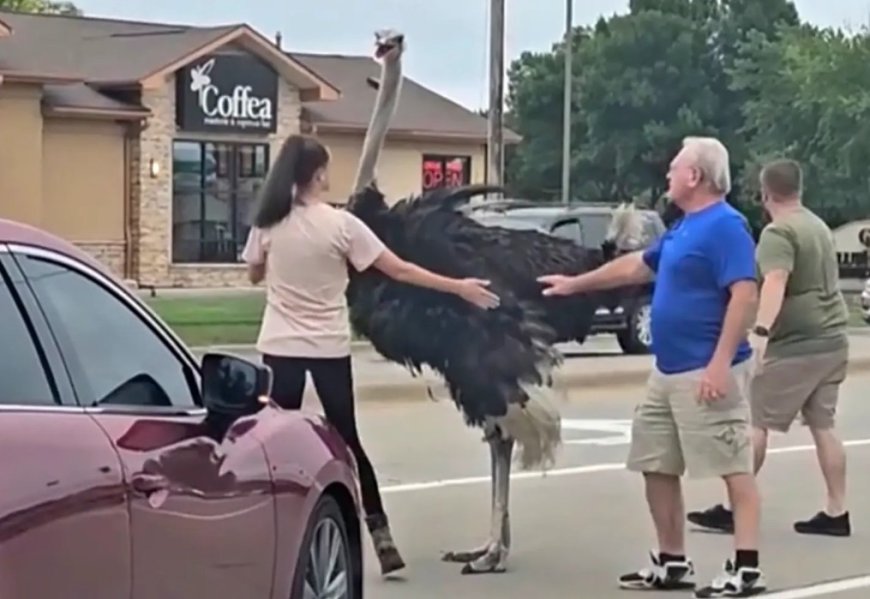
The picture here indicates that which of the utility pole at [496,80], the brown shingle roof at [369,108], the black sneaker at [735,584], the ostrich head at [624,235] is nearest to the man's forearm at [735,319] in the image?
the black sneaker at [735,584]

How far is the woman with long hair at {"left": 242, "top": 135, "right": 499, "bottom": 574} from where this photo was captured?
27.8ft

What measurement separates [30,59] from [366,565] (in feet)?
95.5

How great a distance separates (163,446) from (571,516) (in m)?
6.19

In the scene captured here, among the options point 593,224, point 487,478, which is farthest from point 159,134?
point 487,478

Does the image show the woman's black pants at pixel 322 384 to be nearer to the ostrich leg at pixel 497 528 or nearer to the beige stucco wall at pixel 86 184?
the ostrich leg at pixel 497 528

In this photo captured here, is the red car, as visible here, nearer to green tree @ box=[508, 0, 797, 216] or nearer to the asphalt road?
the asphalt road

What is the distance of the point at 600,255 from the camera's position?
10.0 metres

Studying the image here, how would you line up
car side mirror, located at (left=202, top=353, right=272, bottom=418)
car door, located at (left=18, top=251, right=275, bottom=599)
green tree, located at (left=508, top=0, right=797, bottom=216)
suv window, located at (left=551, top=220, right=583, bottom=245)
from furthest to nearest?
green tree, located at (left=508, top=0, right=797, bottom=216), suv window, located at (left=551, top=220, right=583, bottom=245), car side mirror, located at (left=202, top=353, right=272, bottom=418), car door, located at (left=18, top=251, right=275, bottom=599)

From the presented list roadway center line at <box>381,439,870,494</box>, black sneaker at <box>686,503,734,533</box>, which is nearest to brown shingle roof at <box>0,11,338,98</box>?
roadway center line at <box>381,439,870,494</box>

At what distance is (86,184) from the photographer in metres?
36.9

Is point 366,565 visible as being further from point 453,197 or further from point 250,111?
point 250,111

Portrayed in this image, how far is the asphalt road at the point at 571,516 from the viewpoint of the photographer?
9.09 metres

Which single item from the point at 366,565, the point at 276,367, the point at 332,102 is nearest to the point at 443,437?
the point at 366,565

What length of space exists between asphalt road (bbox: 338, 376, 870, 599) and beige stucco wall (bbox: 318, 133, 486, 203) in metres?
24.3
